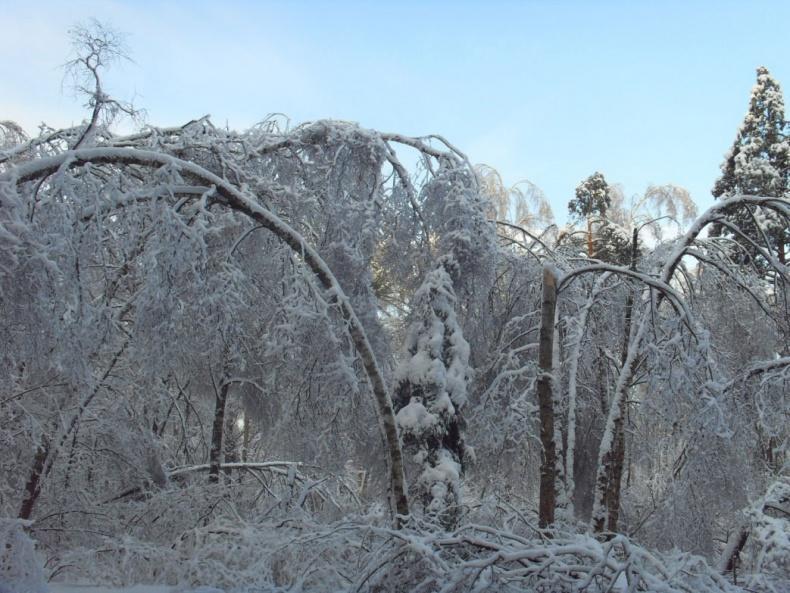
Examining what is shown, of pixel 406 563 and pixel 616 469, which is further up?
pixel 616 469

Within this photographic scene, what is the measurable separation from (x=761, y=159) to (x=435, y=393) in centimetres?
1259

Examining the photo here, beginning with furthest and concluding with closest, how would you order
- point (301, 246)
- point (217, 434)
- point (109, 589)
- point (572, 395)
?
point (217, 434) < point (572, 395) < point (301, 246) < point (109, 589)

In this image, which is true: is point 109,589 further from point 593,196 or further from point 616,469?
point 593,196

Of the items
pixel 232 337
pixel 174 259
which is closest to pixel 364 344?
pixel 232 337

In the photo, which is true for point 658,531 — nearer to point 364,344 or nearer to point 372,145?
point 364,344

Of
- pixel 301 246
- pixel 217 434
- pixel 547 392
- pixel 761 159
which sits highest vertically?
→ pixel 761 159

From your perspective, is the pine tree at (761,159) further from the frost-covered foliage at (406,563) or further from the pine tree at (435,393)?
the frost-covered foliage at (406,563)

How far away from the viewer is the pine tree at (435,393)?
24.7 feet

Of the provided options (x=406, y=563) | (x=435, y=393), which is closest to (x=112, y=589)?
(x=406, y=563)

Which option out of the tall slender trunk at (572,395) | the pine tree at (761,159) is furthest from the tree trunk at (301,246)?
the pine tree at (761,159)

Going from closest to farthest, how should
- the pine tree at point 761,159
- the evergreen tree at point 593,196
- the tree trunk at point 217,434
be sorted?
the tree trunk at point 217,434 → the pine tree at point 761,159 → the evergreen tree at point 593,196

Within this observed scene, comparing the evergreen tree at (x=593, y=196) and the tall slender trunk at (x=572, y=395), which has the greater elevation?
the evergreen tree at (x=593, y=196)

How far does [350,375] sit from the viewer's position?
6.71 metres

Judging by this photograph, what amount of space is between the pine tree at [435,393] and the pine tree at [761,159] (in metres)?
10.1
